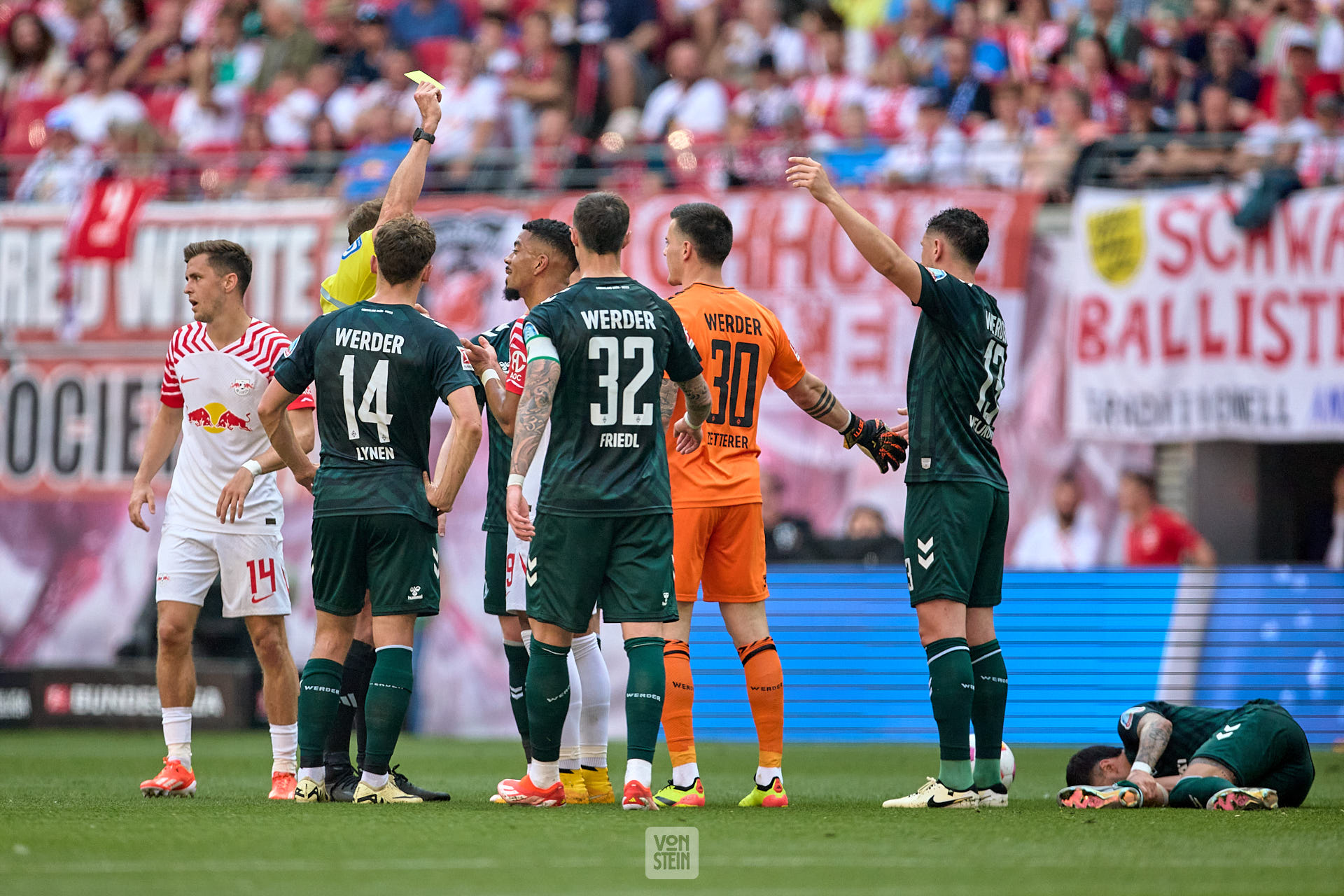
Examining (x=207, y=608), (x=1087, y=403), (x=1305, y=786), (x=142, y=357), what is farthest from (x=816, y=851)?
(x=142, y=357)

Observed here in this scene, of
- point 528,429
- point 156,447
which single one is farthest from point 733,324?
point 156,447

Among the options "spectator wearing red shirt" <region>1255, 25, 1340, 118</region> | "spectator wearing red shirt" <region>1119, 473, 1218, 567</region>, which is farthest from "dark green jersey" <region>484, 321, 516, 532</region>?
"spectator wearing red shirt" <region>1255, 25, 1340, 118</region>

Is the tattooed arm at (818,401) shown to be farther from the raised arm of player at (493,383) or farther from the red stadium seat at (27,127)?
the red stadium seat at (27,127)

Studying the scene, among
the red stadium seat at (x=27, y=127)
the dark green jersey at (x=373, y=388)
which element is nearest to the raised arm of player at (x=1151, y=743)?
the dark green jersey at (x=373, y=388)

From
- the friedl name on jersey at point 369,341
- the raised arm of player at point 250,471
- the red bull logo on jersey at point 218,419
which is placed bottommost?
the raised arm of player at point 250,471

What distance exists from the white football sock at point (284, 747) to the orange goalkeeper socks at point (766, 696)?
2.14 meters

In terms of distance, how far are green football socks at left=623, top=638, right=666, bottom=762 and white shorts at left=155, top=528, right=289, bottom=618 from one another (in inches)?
81.8

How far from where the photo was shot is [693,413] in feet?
24.6

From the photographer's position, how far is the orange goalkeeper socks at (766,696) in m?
7.78

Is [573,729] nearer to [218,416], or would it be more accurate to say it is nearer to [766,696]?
[766,696]

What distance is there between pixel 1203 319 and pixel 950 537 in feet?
25.4

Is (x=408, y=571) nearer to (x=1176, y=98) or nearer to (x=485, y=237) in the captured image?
Answer: (x=485, y=237)

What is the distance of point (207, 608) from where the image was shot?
16.2 metres

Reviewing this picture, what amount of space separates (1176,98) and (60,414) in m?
11.5
